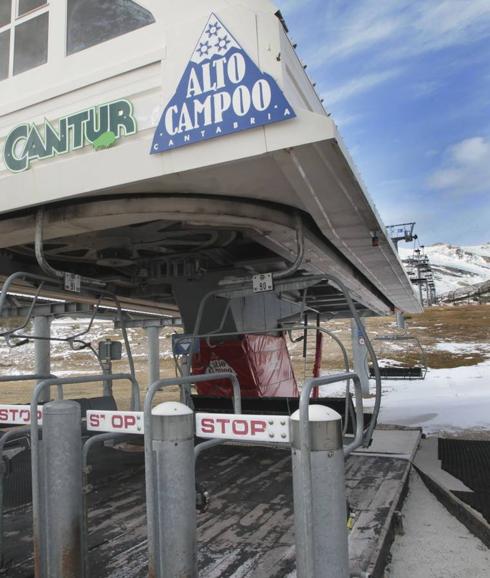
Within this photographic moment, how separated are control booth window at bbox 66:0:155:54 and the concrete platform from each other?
3816 mm

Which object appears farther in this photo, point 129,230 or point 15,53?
point 129,230

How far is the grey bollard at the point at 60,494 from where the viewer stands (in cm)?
258

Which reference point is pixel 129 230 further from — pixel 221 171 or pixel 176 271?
pixel 221 171

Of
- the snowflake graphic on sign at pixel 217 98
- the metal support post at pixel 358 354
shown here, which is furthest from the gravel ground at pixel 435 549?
the metal support post at pixel 358 354

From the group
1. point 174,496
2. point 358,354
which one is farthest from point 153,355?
point 174,496

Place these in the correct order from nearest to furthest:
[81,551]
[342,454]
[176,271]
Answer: [342,454] → [81,551] → [176,271]

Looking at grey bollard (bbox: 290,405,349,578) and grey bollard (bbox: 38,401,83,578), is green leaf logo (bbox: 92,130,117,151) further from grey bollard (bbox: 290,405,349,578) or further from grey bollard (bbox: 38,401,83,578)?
grey bollard (bbox: 290,405,349,578)

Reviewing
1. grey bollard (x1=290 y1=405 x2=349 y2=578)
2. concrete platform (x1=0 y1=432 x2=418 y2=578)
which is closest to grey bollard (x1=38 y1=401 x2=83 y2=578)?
concrete platform (x1=0 y1=432 x2=418 y2=578)

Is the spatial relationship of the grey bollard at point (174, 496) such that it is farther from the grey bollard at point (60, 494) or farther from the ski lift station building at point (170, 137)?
the ski lift station building at point (170, 137)

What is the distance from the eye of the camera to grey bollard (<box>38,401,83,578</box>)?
8.46 ft

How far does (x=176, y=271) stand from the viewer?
7.02m

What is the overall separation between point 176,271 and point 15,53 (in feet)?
11.1

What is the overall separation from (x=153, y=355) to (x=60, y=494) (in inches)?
439

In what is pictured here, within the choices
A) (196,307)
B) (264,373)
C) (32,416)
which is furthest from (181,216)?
(264,373)
